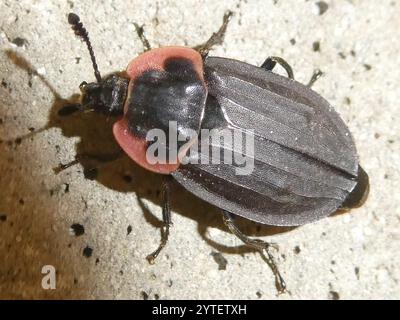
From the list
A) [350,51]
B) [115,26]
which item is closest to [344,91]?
[350,51]

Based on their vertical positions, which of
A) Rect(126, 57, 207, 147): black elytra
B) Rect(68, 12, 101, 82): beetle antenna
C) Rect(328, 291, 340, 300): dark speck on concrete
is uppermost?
Rect(68, 12, 101, 82): beetle antenna

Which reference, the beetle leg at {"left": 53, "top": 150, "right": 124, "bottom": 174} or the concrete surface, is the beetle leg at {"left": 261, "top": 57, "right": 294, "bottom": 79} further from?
the beetle leg at {"left": 53, "top": 150, "right": 124, "bottom": 174}

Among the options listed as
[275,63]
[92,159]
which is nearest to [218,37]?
[275,63]

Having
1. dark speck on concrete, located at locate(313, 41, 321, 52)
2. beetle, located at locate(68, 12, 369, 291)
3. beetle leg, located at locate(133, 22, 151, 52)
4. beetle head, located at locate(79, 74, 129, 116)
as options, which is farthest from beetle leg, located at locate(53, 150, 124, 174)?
dark speck on concrete, located at locate(313, 41, 321, 52)

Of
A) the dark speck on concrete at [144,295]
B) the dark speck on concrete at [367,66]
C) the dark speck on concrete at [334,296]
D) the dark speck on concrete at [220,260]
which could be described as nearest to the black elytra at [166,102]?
the dark speck on concrete at [220,260]

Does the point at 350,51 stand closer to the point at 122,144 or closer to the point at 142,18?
the point at 142,18

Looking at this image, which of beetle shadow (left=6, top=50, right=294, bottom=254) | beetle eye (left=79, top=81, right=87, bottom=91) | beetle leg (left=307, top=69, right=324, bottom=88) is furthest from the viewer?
beetle leg (left=307, top=69, right=324, bottom=88)

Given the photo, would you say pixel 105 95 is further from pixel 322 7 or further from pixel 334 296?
pixel 334 296

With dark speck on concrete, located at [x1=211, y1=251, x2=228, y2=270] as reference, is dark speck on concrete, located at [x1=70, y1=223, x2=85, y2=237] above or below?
above
